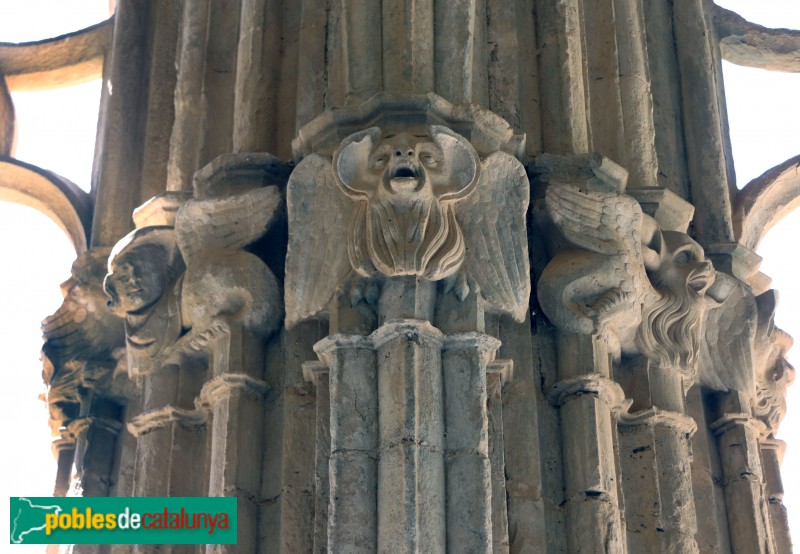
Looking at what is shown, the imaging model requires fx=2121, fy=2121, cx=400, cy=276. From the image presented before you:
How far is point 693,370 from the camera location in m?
6.81

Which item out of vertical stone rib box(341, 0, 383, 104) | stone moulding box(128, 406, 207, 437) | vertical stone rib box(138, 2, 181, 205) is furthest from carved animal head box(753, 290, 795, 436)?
vertical stone rib box(138, 2, 181, 205)

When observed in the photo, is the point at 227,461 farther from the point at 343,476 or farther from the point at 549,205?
the point at 549,205

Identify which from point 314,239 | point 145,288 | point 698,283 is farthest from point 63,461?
point 698,283

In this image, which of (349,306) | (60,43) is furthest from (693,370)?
(60,43)

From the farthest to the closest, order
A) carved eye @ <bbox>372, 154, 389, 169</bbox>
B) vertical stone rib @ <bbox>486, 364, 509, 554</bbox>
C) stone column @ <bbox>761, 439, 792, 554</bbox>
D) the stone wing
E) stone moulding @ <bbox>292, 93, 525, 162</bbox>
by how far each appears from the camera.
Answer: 1. stone column @ <bbox>761, 439, 792, 554</bbox>
2. the stone wing
3. stone moulding @ <bbox>292, 93, 525, 162</bbox>
4. carved eye @ <bbox>372, 154, 389, 169</bbox>
5. vertical stone rib @ <bbox>486, 364, 509, 554</bbox>

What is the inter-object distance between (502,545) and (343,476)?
1.65 ft

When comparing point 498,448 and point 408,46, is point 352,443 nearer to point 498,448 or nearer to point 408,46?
point 498,448

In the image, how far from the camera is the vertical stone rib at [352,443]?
5902 millimetres

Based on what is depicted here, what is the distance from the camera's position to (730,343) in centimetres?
712

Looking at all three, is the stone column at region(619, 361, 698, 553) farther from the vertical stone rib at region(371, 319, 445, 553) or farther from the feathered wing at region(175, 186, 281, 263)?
the feathered wing at region(175, 186, 281, 263)

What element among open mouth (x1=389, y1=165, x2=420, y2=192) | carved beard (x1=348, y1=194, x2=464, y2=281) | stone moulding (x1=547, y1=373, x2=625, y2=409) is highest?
open mouth (x1=389, y1=165, x2=420, y2=192)

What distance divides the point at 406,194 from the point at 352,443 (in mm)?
784

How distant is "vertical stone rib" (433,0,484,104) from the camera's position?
668 cm

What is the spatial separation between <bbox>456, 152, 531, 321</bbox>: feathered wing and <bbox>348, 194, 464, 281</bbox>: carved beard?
0.07m
